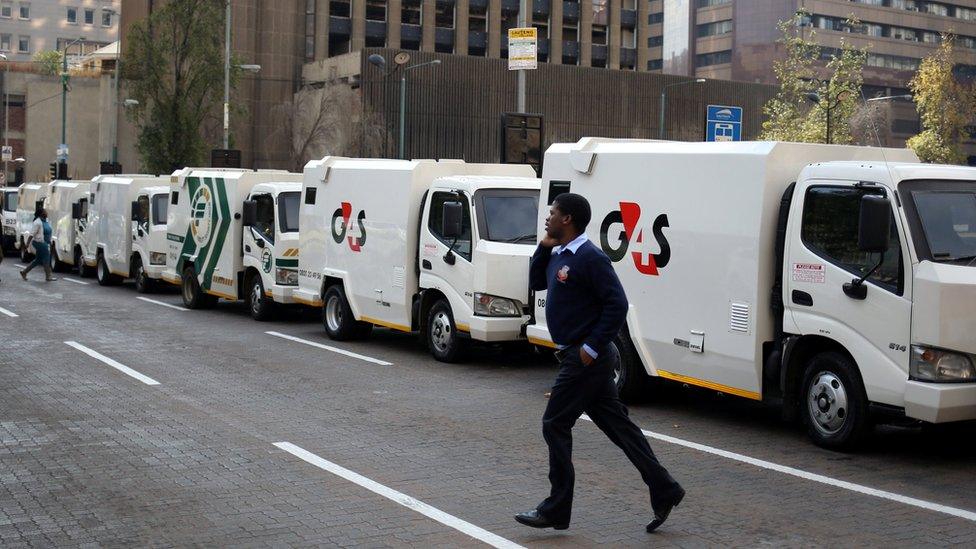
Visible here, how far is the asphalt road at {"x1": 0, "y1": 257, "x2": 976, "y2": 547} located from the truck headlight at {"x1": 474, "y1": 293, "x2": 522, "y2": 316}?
0.73 meters

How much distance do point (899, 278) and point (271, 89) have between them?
241 feet

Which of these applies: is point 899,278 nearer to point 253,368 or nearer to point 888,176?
point 888,176

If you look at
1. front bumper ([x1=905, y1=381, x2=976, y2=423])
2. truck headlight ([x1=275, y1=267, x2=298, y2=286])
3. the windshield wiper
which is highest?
the windshield wiper

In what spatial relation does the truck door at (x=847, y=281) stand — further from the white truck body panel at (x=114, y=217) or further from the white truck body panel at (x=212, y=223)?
the white truck body panel at (x=114, y=217)

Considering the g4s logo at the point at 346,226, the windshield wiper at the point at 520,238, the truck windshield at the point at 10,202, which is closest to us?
the windshield wiper at the point at 520,238

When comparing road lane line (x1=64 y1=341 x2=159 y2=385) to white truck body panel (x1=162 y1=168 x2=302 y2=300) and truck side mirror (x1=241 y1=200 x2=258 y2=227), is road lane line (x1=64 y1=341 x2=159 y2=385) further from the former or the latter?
white truck body panel (x1=162 y1=168 x2=302 y2=300)

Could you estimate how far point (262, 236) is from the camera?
20.5 m

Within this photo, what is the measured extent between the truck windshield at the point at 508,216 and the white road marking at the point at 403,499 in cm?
582

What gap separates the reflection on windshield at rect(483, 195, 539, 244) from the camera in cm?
1492

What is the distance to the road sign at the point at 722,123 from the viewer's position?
22.2m

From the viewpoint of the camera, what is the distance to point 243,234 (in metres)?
21.2

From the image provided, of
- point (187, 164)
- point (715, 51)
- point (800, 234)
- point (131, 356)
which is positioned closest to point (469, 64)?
point (187, 164)

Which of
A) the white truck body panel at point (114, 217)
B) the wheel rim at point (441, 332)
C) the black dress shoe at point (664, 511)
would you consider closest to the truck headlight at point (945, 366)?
the black dress shoe at point (664, 511)

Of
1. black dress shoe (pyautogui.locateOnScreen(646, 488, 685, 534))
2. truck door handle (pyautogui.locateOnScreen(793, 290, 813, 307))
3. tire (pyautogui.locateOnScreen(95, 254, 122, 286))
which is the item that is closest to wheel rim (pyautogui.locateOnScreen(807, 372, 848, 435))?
truck door handle (pyautogui.locateOnScreen(793, 290, 813, 307))
